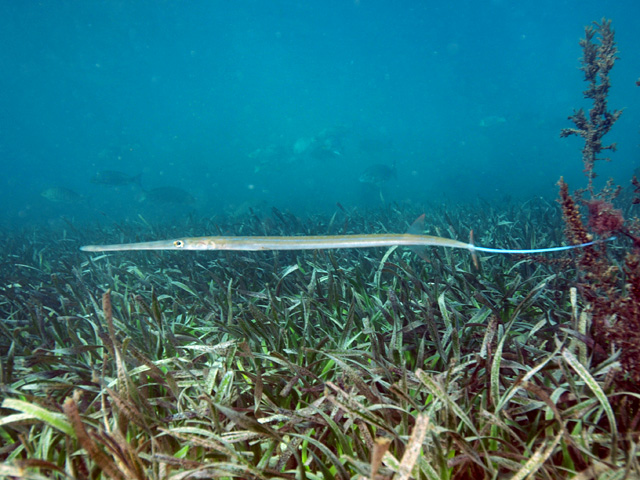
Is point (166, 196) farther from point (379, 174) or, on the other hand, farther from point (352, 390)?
point (352, 390)

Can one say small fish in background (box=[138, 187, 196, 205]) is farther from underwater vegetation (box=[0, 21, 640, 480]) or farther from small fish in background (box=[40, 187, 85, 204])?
underwater vegetation (box=[0, 21, 640, 480])

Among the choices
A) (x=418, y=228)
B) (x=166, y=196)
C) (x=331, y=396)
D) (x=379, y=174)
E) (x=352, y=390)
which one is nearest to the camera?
(x=331, y=396)

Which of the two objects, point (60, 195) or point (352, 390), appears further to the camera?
point (60, 195)

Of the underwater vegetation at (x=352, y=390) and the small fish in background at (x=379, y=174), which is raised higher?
the small fish in background at (x=379, y=174)

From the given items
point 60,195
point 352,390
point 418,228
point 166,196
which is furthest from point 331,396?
point 166,196

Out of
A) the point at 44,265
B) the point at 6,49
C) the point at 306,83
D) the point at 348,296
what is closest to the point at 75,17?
the point at 6,49

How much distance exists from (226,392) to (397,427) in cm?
104

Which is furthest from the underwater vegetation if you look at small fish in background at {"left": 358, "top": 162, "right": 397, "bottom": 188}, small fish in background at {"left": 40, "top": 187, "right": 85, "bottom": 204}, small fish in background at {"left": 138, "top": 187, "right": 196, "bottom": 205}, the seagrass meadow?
small fish in background at {"left": 358, "top": 162, "right": 397, "bottom": 188}

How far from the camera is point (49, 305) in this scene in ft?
13.1

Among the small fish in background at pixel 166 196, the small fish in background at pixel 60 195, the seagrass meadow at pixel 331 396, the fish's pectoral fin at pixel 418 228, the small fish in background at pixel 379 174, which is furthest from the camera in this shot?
the small fish in background at pixel 379 174

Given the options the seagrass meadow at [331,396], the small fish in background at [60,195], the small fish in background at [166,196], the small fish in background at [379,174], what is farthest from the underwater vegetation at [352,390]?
the small fish in background at [379,174]

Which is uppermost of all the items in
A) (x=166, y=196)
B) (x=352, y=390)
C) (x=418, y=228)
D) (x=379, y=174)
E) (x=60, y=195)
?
(x=379, y=174)

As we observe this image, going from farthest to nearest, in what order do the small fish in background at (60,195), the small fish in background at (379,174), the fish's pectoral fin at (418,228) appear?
the small fish in background at (379,174) < the small fish in background at (60,195) < the fish's pectoral fin at (418,228)

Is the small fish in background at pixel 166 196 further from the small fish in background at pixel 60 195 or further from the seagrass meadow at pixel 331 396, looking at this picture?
the seagrass meadow at pixel 331 396
